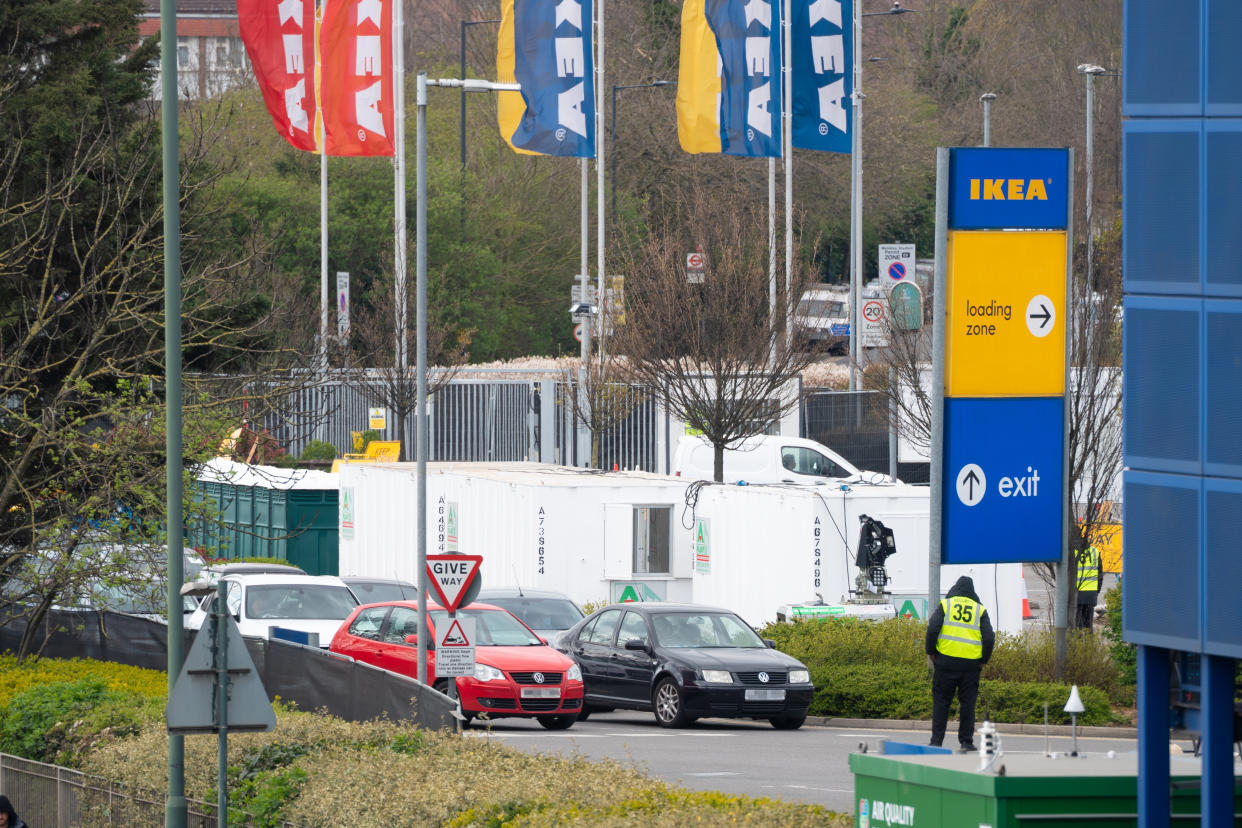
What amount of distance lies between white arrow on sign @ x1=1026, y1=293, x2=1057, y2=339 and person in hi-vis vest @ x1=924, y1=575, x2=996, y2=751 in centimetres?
225

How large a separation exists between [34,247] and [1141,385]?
14.3 meters

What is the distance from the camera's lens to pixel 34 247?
20.3 metres

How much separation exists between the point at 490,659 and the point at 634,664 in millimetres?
1856

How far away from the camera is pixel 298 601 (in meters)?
25.9

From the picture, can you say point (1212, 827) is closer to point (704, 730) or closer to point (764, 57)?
point (704, 730)

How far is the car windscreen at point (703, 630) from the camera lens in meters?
22.8

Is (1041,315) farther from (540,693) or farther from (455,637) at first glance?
(540,693)

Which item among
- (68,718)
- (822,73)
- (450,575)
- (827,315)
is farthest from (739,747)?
(827,315)

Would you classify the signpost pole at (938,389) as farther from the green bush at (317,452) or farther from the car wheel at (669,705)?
the green bush at (317,452)

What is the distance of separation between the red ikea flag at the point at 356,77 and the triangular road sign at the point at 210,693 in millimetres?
32367

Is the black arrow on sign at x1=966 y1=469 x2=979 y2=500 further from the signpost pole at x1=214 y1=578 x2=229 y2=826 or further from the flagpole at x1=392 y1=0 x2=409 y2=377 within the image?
the flagpole at x1=392 y1=0 x2=409 y2=377

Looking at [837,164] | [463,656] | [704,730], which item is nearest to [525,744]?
[463,656]

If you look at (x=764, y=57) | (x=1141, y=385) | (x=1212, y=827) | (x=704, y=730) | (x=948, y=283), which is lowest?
(x=704, y=730)

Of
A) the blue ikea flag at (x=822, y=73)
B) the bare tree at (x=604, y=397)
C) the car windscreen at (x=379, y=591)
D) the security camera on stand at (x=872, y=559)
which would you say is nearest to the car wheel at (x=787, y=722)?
the security camera on stand at (x=872, y=559)
